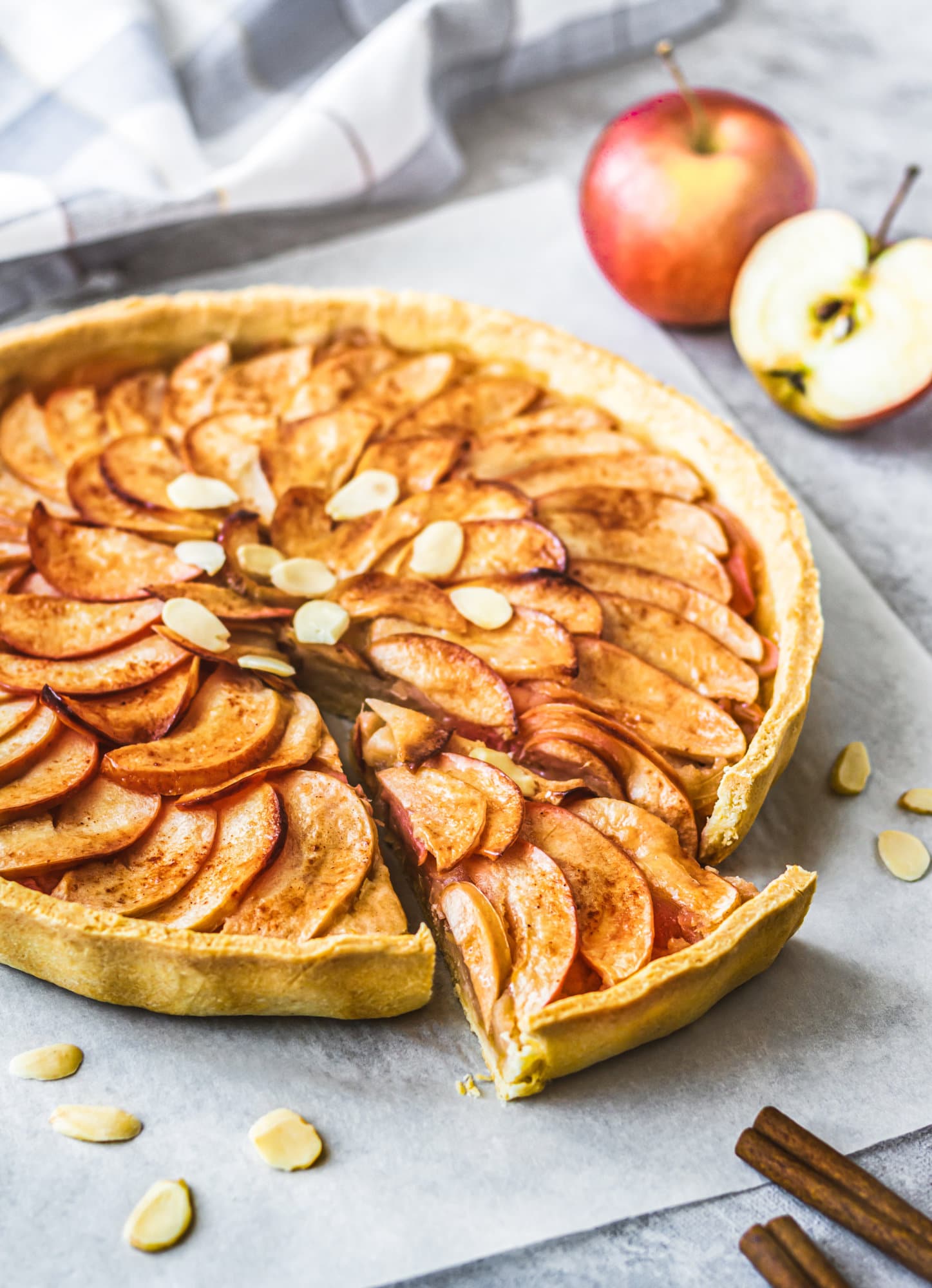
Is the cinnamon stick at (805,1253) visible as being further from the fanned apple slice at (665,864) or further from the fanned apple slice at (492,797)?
the fanned apple slice at (492,797)

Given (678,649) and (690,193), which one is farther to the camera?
(690,193)

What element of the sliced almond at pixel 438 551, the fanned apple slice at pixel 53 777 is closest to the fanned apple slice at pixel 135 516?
the sliced almond at pixel 438 551

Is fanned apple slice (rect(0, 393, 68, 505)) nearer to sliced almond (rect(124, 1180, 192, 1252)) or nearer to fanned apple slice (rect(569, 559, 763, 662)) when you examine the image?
fanned apple slice (rect(569, 559, 763, 662))

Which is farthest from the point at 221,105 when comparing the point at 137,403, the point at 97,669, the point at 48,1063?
the point at 48,1063

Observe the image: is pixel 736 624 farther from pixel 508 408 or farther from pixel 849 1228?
pixel 849 1228

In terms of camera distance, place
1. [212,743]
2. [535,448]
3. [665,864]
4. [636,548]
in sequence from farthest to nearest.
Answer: [535,448]
[636,548]
[212,743]
[665,864]

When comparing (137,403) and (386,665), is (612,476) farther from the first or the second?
(137,403)

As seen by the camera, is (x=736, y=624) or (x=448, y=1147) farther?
(x=736, y=624)

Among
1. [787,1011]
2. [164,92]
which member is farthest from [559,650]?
[164,92]
